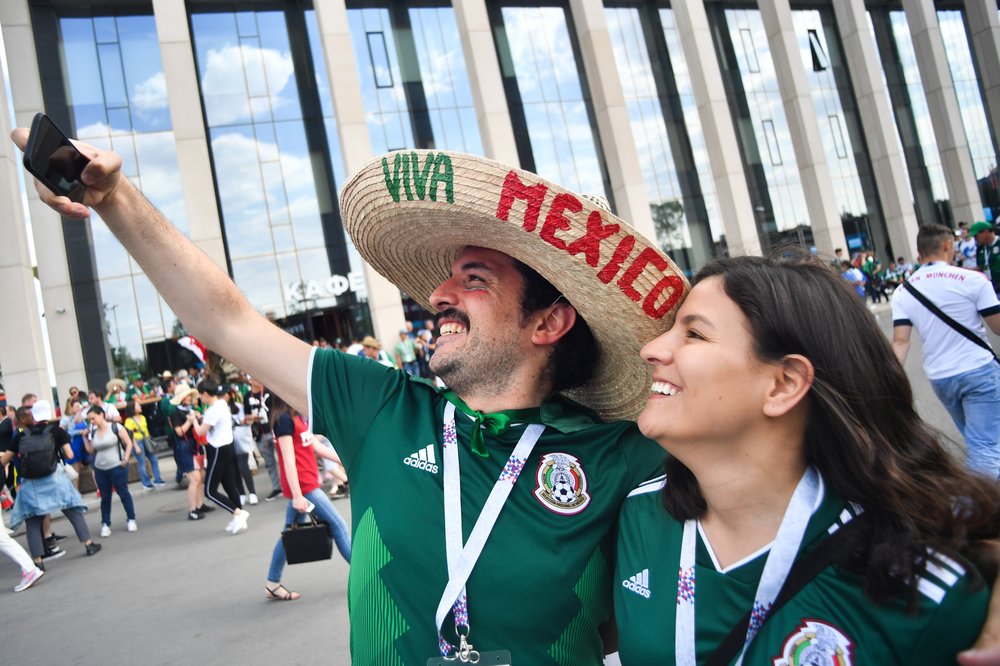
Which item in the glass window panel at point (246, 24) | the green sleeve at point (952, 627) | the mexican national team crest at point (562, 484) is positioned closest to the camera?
the green sleeve at point (952, 627)

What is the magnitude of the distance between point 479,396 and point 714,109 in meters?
23.5

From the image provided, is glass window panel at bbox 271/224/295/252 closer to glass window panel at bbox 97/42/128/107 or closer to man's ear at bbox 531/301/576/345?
glass window panel at bbox 97/42/128/107

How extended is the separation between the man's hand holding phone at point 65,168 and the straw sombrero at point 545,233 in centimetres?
77

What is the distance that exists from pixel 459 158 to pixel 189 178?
18.3 metres

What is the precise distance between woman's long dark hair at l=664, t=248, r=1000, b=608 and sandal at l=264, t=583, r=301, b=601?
16.6ft

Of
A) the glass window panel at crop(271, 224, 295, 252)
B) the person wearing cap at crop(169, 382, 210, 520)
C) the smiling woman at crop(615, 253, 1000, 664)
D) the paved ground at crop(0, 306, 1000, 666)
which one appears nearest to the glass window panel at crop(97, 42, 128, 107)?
the glass window panel at crop(271, 224, 295, 252)

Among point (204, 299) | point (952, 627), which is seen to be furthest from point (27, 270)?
point (952, 627)

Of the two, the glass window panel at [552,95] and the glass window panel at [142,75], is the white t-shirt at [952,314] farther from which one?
the glass window panel at [142,75]

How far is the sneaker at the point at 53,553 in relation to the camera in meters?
8.82

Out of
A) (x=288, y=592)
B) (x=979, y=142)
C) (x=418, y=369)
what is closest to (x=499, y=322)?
(x=288, y=592)

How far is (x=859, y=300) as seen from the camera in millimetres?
1614

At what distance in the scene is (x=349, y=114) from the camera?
61.0 feet

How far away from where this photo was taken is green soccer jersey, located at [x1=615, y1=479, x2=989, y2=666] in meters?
1.26

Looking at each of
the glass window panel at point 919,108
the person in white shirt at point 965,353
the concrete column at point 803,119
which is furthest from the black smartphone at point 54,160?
the glass window panel at point 919,108
